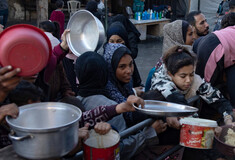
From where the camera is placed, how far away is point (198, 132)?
1.90 m

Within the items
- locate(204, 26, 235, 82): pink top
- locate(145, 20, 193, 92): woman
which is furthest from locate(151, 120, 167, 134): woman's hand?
locate(145, 20, 193, 92): woman

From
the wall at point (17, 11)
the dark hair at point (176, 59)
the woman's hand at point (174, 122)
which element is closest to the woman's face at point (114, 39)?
the dark hair at point (176, 59)

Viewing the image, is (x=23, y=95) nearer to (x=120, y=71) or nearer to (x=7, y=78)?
(x=7, y=78)

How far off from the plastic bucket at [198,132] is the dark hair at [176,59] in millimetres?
663

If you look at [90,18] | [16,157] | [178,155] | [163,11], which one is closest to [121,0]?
[163,11]

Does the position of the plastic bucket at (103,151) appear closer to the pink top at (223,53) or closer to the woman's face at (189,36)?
the pink top at (223,53)

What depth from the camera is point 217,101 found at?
2.64 m

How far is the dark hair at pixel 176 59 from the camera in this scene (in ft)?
8.11

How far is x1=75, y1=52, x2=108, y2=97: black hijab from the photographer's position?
2277 mm

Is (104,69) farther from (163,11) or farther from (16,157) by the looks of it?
(163,11)

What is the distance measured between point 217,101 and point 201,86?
0.21 metres

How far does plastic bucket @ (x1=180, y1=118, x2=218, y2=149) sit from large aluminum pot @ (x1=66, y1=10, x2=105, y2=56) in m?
1.33

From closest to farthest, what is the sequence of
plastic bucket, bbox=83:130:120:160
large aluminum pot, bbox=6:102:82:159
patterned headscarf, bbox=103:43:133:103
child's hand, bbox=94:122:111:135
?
large aluminum pot, bbox=6:102:82:159 < plastic bucket, bbox=83:130:120:160 < child's hand, bbox=94:122:111:135 < patterned headscarf, bbox=103:43:133:103

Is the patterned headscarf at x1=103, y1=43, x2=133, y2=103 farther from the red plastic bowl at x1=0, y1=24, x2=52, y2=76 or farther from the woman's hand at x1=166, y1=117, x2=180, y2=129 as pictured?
the red plastic bowl at x1=0, y1=24, x2=52, y2=76
